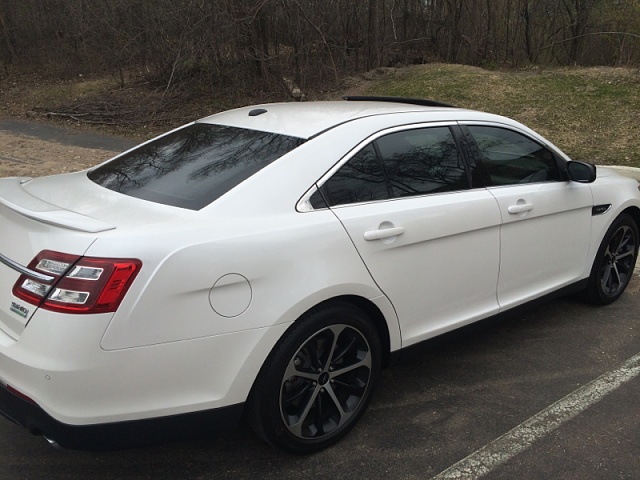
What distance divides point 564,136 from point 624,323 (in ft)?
22.8

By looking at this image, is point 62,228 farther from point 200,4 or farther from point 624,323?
point 200,4

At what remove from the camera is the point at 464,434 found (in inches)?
121

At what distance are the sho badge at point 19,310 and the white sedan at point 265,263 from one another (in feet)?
0.05

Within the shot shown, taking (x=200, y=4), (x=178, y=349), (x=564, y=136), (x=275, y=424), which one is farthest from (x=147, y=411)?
(x=200, y=4)

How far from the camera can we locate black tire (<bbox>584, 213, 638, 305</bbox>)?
4.39 meters

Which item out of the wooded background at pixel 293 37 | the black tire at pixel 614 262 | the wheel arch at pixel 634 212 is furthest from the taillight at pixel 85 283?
the wooded background at pixel 293 37

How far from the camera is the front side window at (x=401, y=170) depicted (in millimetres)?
2973

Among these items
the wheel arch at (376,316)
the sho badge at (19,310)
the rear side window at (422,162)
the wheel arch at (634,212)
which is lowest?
the wheel arch at (634,212)

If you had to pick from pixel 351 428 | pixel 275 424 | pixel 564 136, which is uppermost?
pixel 275 424

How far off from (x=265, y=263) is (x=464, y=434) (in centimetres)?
143

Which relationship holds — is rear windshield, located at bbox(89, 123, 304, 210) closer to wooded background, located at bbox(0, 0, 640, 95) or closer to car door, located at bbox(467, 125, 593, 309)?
car door, located at bbox(467, 125, 593, 309)

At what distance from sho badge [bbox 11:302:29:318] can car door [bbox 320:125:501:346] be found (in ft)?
4.52

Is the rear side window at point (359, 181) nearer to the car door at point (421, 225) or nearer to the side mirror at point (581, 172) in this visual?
the car door at point (421, 225)

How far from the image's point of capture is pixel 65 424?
2.26 metres
